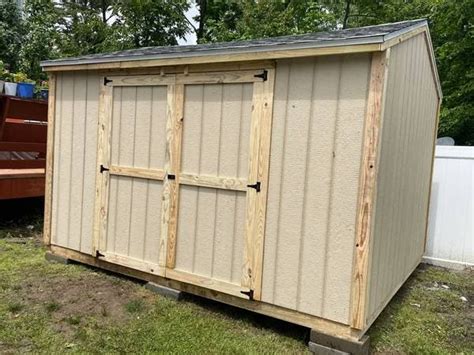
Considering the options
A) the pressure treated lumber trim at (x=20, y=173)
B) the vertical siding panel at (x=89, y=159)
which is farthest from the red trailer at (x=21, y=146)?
the vertical siding panel at (x=89, y=159)

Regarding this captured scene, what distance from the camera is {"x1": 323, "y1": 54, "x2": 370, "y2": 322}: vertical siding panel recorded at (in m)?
2.88

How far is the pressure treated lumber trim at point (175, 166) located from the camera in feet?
12.2

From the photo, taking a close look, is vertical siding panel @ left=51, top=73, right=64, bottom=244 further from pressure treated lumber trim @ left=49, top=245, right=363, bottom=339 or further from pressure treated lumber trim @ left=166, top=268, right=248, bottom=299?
pressure treated lumber trim @ left=166, top=268, right=248, bottom=299

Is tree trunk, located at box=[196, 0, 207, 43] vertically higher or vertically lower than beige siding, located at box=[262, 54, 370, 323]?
higher

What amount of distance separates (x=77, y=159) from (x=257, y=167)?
214 cm

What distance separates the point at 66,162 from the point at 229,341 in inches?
104

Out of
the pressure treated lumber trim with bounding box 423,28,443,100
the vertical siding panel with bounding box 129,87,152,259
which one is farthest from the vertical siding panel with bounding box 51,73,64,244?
the pressure treated lumber trim with bounding box 423,28,443,100

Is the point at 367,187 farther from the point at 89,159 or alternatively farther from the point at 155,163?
the point at 89,159

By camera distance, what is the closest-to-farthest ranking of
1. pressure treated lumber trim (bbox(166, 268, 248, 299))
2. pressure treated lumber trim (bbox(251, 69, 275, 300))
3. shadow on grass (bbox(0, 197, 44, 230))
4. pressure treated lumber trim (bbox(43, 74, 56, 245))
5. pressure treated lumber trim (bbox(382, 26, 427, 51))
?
pressure treated lumber trim (bbox(382, 26, 427, 51))
pressure treated lumber trim (bbox(251, 69, 275, 300))
pressure treated lumber trim (bbox(166, 268, 248, 299))
pressure treated lumber trim (bbox(43, 74, 56, 245))
shadow on grass (bbox(0, 197, 44, 230))

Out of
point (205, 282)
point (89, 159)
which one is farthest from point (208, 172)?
point (89, 159)

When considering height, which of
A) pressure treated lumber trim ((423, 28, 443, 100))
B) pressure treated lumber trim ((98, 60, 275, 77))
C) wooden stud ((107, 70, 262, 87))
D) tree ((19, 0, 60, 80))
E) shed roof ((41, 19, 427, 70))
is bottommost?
wooden stud ((107, 70, 262, 87))

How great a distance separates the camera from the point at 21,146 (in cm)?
633

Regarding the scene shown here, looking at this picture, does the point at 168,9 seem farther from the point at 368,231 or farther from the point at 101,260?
the point at 368,231

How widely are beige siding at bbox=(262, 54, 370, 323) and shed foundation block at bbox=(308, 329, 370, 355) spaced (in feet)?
0.46
